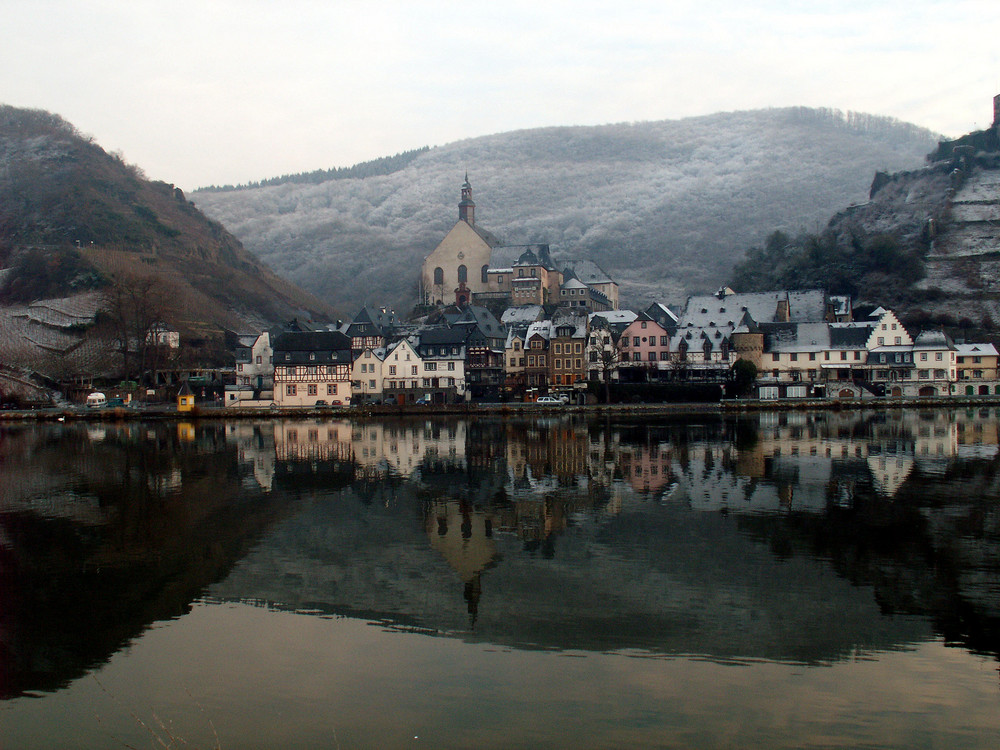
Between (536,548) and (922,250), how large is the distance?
7580 cm

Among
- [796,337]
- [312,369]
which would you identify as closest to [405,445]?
[312,369]

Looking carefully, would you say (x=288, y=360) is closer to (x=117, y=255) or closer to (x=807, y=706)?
(x=117, y=255)

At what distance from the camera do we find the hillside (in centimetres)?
7044

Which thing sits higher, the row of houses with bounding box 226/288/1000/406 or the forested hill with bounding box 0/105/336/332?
the forested hill with bounding box 0/105/336/332

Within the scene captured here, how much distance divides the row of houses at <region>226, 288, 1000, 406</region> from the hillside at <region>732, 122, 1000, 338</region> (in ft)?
26.5

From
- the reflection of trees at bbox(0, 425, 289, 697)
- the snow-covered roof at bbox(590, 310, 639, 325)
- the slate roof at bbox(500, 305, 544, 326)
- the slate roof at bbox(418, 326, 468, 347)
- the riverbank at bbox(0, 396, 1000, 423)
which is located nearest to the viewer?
the reflection of trees at bbox(0, 425, 289, 697)

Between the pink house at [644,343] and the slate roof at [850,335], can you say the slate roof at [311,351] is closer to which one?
the pink house at [644,343]

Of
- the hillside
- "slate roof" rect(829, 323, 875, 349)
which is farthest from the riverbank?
the hillside

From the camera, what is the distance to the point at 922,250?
7794 centimetres

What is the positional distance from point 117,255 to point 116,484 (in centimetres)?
7943

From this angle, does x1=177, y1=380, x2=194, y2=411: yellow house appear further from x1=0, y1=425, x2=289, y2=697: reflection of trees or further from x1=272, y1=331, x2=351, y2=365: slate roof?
x1=0, y1=425, x2=289, y2=697: reflection of trees

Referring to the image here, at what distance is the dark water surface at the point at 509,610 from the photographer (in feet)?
26.5

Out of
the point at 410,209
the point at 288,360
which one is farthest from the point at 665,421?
the point at 410,209

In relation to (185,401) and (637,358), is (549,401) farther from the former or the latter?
(185,401)
